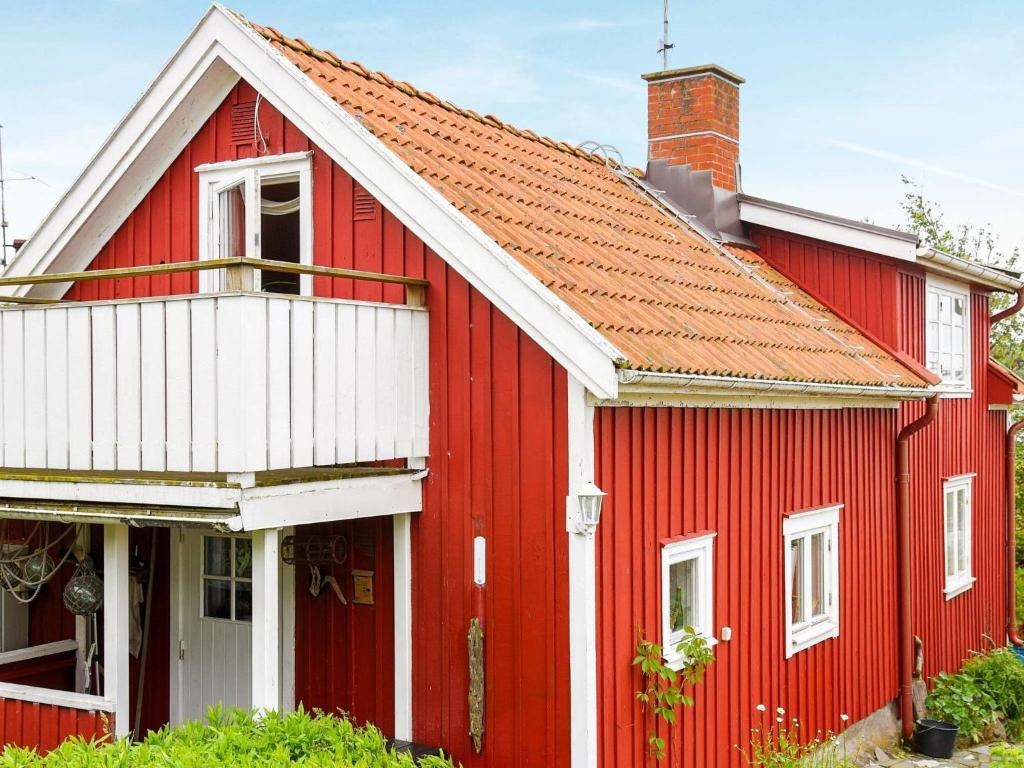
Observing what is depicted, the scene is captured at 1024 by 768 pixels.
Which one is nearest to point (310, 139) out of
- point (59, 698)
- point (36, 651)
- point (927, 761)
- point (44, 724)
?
point (59, 698)

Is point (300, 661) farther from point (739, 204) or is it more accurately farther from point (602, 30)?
point (602, 30)

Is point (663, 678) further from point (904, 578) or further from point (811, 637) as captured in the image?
point (904, 578)

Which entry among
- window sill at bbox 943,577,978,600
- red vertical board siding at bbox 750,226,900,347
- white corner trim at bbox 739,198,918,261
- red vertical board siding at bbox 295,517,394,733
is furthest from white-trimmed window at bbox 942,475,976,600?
red vertical board siding at bbox 295,517,394,733

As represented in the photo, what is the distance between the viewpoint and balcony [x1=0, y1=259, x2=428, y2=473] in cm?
699

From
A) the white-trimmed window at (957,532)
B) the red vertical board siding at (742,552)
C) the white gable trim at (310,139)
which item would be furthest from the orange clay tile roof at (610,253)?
the white-trimmed window at (957,532)

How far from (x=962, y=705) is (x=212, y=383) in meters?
9.27

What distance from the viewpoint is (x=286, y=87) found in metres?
8.74

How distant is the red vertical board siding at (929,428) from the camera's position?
41.2 ft

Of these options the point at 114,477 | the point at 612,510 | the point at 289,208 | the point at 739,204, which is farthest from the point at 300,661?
the point at 739,204

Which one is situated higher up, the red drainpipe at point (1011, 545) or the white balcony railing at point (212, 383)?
the white balcony railing at point (212, 383)

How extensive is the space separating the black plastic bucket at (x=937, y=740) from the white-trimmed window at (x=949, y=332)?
3.84 meters

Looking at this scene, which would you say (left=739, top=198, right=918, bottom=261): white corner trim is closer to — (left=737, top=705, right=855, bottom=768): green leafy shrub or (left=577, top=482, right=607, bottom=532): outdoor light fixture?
(left=737, top=705, right=855, bottom=768): green leafy shrub

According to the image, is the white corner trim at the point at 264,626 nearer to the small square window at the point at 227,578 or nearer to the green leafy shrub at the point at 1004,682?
the small square window at the point at 227,578

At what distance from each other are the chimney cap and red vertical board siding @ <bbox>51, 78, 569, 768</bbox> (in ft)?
19.5
